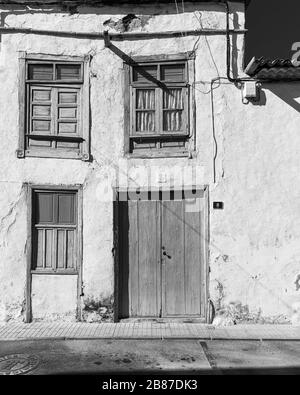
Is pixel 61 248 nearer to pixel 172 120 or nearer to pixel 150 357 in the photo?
pixel 150 357

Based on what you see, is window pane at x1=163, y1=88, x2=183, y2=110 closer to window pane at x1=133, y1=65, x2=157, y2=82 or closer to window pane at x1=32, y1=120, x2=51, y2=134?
window pane at x1=133, y1=65, x2=157, y2=82

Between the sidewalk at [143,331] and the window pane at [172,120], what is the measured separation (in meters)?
3.73

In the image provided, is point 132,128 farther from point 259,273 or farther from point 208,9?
point 259,273

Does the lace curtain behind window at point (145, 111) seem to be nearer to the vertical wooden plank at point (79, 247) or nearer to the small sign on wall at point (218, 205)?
the vertical wooden plank at point (79, 247)

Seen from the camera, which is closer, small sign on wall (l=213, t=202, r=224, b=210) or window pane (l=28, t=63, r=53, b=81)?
small sign on wall (l=213, t=202, r=224, b=210)

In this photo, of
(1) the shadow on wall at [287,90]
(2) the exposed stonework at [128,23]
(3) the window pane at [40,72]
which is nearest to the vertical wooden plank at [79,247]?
(3) the window pane at [40,72]

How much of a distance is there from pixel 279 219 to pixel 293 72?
273 centimetres

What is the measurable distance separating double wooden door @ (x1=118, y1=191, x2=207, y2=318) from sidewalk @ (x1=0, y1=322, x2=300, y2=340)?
380 mm

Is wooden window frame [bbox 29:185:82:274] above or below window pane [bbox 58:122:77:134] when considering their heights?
below

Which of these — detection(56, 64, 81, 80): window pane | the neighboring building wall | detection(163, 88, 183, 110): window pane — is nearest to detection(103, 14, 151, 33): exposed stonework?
the neighboring building wall

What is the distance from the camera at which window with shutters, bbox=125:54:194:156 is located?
826cm

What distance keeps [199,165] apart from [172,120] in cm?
105

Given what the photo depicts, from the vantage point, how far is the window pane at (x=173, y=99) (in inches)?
329

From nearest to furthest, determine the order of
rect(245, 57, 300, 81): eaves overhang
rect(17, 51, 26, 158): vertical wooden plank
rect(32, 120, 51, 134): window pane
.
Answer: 1. rect(245, 57, 300, 81): eaves overhang
2. rect(17, 51, 26, 158): vertical wooden plank
3. rect(32, 120, 51, 134): window pane
